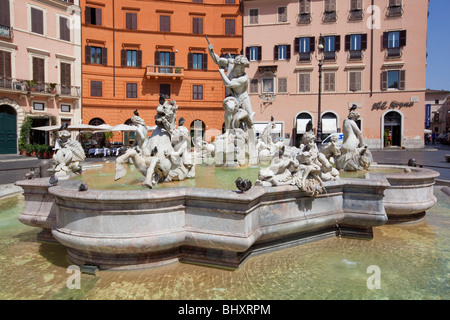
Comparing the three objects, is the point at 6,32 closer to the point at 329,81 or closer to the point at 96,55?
the point at 96,55

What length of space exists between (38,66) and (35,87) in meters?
1.93

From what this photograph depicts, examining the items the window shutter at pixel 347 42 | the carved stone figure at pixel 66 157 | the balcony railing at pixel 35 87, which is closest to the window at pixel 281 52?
the window shutter at pixel 347 42

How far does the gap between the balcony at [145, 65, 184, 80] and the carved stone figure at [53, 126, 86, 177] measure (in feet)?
89.0

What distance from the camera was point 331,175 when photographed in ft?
17.5

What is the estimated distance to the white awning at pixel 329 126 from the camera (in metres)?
32.8

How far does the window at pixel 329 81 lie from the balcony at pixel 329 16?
502 centimetres

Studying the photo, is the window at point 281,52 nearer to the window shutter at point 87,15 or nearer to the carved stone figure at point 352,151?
the window shutter at point 87,15

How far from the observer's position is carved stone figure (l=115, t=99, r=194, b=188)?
17.4 feet

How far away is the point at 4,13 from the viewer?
84.5ft

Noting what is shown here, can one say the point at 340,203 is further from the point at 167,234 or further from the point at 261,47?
the point at 261,47

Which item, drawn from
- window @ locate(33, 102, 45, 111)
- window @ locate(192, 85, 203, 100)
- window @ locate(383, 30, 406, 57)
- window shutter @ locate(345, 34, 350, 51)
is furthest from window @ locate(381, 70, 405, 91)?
window @ locate(33, 102, 45, 111)

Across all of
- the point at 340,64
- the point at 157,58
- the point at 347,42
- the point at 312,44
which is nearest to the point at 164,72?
the point at 157,58

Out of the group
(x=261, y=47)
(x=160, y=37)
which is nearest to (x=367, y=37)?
(x=261, y=47)
